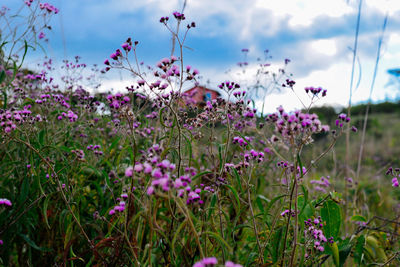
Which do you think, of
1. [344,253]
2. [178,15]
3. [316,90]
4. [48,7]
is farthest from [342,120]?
[48,7]

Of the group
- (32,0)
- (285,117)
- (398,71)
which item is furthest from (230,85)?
(398,71)

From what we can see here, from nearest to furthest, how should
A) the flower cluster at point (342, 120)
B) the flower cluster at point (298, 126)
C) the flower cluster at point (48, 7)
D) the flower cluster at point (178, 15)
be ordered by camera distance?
the flower cluster at point (298, 126)
the flower cluster at point (342, 120)
the flower cluster at point (178, 15)
the flower cluster at point (48, 7)

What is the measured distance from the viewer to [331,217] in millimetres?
2072

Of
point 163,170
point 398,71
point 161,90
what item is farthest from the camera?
→ point 398,71

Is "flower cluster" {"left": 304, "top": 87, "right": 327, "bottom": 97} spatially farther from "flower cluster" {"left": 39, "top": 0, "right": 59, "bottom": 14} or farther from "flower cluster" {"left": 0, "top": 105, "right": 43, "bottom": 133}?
"flower cluster" {"left": 39, "top": 0, "right": 59, "bottom": 14}

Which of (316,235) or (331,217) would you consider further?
(331,217)

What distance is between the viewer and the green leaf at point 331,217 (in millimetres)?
2047

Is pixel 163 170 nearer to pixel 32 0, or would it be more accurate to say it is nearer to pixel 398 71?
pixel 32 0

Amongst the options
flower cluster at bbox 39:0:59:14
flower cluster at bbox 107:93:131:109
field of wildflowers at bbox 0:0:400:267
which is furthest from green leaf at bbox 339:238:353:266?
flower cluster at bbox 39:0:59:14

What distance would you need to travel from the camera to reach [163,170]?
1281 mm

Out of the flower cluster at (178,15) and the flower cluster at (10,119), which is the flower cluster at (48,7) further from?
the flower cluster at (178,15)

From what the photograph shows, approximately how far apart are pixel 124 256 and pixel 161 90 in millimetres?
1022

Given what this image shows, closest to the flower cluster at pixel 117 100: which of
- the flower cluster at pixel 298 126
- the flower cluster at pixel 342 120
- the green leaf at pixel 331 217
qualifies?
the flower cluster at pixel 298 126

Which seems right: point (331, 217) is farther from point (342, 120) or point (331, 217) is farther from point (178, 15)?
point (178, 15)
